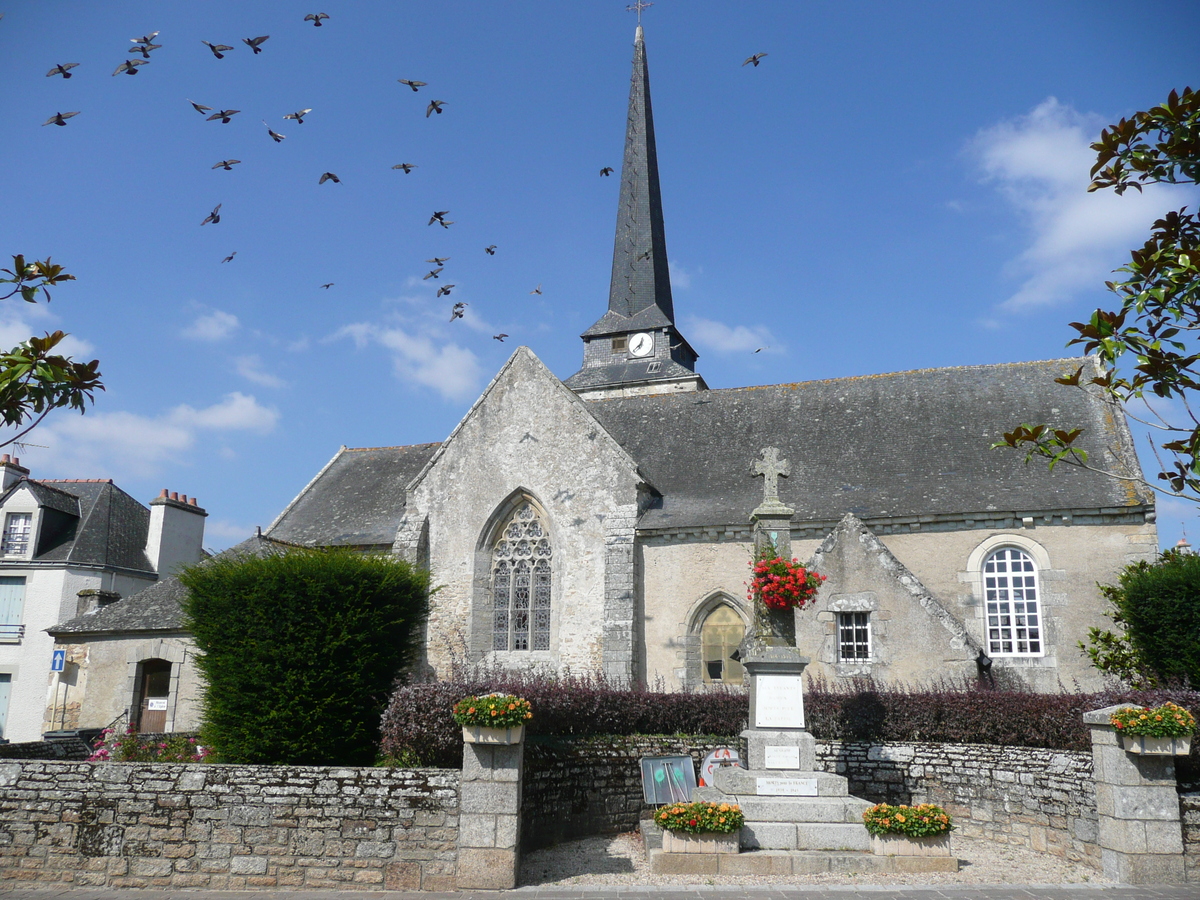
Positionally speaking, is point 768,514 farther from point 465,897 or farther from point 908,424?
point 908,424

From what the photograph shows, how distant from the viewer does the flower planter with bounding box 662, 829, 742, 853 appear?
27.3ft

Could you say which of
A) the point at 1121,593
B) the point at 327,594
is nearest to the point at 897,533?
the point at 1121,593

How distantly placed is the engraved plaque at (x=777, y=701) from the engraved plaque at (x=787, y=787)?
62 centimetres

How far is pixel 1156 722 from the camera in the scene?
784cm

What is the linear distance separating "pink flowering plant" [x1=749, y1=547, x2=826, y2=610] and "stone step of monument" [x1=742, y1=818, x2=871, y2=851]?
2.36 metres

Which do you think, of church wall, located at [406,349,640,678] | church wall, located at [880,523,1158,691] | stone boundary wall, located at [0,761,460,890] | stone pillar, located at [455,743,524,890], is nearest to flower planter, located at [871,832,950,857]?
stone pillar, located at [455,743,524,890]

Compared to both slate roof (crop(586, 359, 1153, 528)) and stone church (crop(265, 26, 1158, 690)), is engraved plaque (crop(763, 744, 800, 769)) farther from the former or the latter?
slate roof (crop(586, 359, 1153, 528))

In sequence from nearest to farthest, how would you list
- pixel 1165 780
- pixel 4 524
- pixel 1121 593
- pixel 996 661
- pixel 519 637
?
Result: pixel 1165 780 → pixel 1121 593 → pixel 996 661 → pixel 519 637 → pixel 4 524

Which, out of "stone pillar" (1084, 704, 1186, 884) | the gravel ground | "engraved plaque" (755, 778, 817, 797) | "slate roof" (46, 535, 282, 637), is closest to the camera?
"stone pillar" (1084, 704, 1186, 884)

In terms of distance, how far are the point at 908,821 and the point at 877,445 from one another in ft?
34.7

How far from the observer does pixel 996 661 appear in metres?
14.6

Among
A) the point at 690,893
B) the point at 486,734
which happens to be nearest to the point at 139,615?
the point at 486,734

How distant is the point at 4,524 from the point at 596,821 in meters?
20.3

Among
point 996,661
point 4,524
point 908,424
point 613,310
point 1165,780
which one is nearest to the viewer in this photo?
point 1165,780
